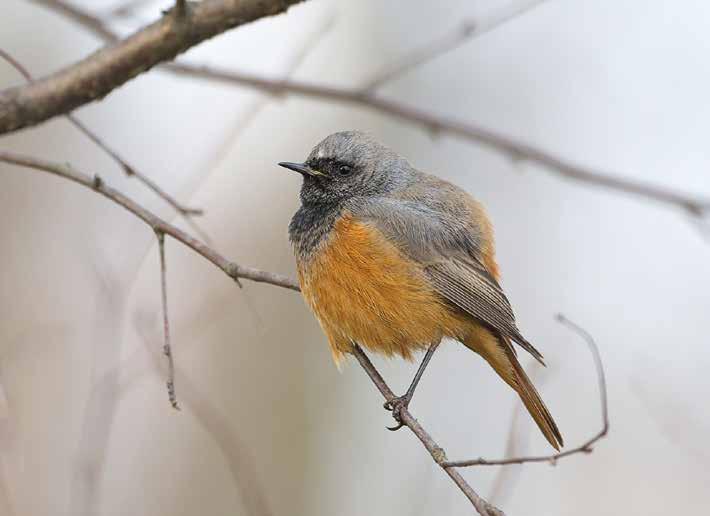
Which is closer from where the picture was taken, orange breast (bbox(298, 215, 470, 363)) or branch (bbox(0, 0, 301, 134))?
branch (bbox(0, 0, 301, 134))

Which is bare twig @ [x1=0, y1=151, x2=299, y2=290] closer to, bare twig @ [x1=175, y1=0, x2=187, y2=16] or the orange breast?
bare twig @ [x1=175, y1=0, x2=187, y2=16]

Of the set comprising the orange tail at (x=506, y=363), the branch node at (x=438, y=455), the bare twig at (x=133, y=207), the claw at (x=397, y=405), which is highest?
the bare twig at (x=133, y=207)

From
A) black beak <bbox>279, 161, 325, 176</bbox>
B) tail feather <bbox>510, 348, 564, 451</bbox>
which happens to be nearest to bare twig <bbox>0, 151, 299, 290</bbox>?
black beak <bbox>279, 161, 325, 176</bbox>

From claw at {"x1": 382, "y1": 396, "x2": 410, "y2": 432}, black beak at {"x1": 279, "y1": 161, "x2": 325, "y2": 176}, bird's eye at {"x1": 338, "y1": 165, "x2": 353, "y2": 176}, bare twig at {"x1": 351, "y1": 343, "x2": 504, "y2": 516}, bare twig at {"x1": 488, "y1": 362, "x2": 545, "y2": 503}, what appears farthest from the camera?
bird's eye at {"x1": 338, "y1": 165, "x2": 353, "y2": 176}

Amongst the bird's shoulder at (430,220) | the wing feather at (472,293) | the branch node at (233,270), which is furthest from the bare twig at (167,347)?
the wing feather at (472,293)

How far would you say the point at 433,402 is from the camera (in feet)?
24.3

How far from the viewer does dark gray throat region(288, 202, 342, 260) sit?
15.2ft

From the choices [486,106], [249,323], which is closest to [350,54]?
[486,106]

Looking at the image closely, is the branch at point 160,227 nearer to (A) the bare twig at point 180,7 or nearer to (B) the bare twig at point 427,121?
(A) the bare twig at point 180,7

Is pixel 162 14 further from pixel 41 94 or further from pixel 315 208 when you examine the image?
pixel 315 208

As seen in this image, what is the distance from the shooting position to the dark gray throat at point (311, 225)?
4637mm

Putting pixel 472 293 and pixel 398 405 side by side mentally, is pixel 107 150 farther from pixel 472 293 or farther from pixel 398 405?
pixel 472 293

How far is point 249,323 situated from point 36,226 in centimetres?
224

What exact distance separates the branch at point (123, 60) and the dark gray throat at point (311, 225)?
1.62 m
